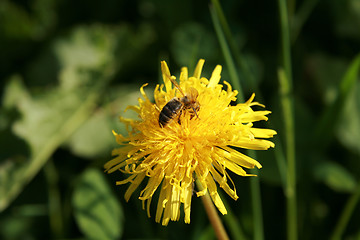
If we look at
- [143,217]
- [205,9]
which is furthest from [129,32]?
[143,217]

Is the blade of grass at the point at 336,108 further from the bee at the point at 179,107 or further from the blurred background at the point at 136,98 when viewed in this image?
the bee at the point at 179,107

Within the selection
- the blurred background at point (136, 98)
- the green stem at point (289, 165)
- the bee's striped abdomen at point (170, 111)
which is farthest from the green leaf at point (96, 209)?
the green stem at point (289, 165)

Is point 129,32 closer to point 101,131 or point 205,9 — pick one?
point 205,9

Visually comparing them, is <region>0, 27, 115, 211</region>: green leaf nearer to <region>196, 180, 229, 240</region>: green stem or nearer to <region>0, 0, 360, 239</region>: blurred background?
<region>0, 0, 360, 239</region>: blurred background

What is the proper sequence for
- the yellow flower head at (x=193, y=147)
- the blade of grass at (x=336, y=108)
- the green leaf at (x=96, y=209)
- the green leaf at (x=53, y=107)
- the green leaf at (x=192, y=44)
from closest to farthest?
the yellow flower head at (x=193, y=147), the green leaf at (x=96, y=209), the blade of grass at (x=336, y=108), the green leaf at (x=53, y=107), the green leaf at (x=192, y=44)

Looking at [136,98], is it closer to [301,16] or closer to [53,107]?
[53,107]

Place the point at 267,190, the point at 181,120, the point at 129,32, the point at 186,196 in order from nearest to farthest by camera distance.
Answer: the point at 186,196, the point at 181,120, the point at 267,190, the point at 129,32

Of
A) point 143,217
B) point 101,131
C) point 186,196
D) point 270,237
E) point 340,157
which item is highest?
point 101,131
